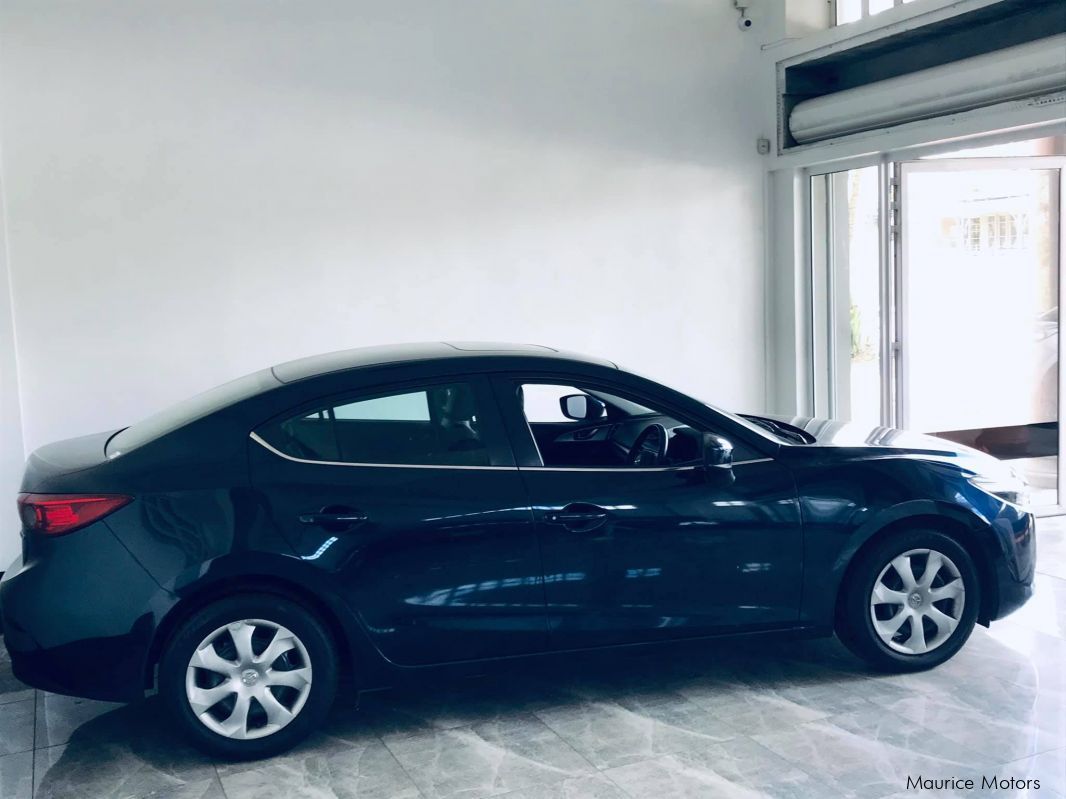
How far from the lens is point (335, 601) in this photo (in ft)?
12.5

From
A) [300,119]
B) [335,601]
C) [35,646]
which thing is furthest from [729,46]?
[35,646]

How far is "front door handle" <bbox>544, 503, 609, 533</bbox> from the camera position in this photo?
3973mm

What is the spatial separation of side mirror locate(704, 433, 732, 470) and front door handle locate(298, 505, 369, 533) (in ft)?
4.09

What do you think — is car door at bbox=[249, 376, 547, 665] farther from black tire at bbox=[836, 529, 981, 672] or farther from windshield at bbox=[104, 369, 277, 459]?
black tire at bbox=[836, 529, 981, 672]

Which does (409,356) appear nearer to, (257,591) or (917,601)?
(257,591)

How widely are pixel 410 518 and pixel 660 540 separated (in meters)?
0.91

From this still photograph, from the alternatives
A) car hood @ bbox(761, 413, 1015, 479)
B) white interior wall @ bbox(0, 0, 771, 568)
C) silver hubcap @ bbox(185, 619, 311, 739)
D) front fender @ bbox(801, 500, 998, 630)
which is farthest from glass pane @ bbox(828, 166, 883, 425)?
silver hubcap @ bbox(185, 619, 311, 739)

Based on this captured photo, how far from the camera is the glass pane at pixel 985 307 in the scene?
23.5ft

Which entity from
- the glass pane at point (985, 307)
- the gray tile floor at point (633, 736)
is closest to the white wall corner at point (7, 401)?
the gray tile floor at point (633, 736)

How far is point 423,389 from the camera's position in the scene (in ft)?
13.3

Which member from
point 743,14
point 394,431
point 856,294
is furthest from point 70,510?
point 743,14

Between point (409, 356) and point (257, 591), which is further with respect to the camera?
point (409, 356)

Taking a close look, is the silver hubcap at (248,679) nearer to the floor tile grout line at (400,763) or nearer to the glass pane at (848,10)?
the floor tile grout line at (400,763)

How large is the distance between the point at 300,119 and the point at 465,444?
333 cm
